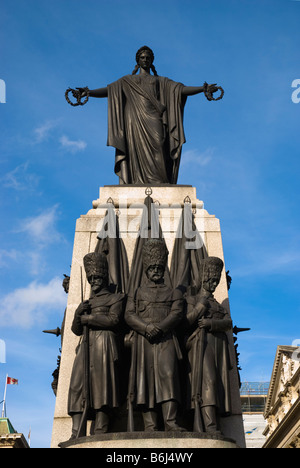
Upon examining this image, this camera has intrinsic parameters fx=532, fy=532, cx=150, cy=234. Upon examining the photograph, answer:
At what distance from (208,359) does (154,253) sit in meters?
1.66

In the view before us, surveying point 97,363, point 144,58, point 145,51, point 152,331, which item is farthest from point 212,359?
point 145,51

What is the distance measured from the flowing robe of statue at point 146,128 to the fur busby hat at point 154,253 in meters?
2.92

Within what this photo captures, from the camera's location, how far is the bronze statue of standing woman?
35.0ft

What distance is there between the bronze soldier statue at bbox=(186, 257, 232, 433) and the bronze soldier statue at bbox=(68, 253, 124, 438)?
1009 mm

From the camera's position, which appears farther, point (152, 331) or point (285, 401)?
point (285, 401)

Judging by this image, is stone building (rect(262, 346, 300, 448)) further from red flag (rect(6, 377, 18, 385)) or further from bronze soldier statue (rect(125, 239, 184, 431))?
bronze soldier statue (rect(125, 239, 184, 431))

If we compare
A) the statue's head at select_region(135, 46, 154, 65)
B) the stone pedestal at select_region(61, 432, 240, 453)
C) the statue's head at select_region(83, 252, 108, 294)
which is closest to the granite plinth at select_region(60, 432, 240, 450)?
the stone pedestal at select_region(61, 432, 240, 453)

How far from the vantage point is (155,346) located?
23.2 ft

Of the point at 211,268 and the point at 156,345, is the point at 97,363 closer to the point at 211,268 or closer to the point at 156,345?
the point at 156,345

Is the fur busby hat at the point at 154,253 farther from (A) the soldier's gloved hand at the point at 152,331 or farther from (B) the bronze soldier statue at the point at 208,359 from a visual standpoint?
(A) the soldier's gloved hand at the point at 152,331

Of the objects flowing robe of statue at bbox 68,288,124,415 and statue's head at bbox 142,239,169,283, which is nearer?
flowing robe of statue at bbox 68,288,124,415

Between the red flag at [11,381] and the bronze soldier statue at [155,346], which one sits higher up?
the red flag at [11,381]

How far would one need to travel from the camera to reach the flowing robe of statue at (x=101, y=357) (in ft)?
22.5

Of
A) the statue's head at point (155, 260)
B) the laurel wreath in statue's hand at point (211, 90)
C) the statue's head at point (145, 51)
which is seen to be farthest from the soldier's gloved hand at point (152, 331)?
the statue's head at point (145, 51)
